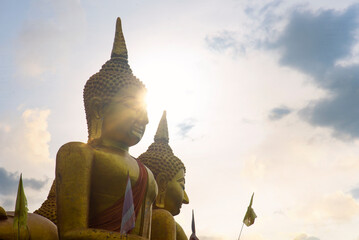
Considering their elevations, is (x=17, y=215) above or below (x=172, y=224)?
below

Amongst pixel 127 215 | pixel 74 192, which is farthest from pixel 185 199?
pixel 74 192

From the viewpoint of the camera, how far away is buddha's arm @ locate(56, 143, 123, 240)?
24.7ft

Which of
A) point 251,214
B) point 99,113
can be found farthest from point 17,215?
point 251,214

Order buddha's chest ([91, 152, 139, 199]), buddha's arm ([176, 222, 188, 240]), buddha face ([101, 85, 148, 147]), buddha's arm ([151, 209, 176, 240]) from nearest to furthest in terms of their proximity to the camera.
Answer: buddha's chest ([91, 152, 139, 199])
buddha face ([101, 85, 148, 147])
buddha's arm ([151, 209, 176, 240])
buddha's arm ([176, 222, 188, 240])

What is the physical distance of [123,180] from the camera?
8.40 m

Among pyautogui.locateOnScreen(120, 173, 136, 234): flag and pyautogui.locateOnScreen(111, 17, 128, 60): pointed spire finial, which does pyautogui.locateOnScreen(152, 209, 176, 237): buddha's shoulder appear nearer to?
pyautogui.locateOnScreen(120, 173, 136, 234): flag

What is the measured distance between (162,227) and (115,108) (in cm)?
272

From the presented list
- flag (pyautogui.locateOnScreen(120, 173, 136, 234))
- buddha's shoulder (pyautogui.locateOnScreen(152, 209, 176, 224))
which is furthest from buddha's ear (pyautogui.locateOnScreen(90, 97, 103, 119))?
buddha's shoulder (pyautogui.locateOnScreen(152, 209, 176, 224))

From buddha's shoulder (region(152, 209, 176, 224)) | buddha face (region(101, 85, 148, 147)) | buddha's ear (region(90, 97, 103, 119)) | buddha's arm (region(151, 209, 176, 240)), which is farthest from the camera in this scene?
buddha's shoulder (region(152, 209, 176, 224))

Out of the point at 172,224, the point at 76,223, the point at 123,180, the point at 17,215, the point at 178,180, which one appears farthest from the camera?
the point at 178,180

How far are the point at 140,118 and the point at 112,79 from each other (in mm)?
942

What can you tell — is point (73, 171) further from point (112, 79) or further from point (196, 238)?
point (196, 238)

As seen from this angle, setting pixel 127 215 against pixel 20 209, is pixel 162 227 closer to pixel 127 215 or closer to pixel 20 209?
pixel 127 215

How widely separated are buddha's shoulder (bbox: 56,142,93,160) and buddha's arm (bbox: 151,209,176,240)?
7.98ft
